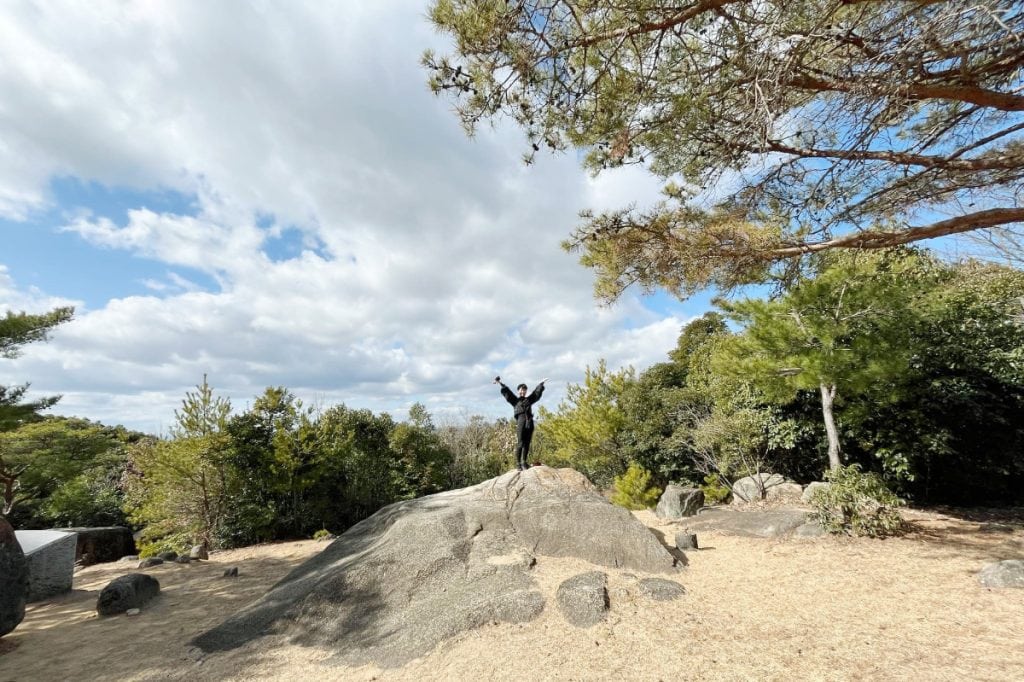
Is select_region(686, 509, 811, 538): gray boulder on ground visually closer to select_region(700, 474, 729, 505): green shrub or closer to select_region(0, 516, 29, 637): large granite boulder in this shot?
select_region(700, 474, 729, 505): green shrub

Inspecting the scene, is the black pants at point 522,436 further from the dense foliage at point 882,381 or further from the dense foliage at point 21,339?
the dense foliage at point 21,339

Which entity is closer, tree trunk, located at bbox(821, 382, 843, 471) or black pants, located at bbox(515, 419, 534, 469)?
black pants, located at bbox(515, 419, 534, 469)

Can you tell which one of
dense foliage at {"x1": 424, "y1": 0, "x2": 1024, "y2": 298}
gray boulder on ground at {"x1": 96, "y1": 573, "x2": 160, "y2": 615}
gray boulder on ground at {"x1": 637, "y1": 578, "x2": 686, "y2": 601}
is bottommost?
gray boulder on ground at {"x1": 96, "y1": 573, "x2": 160, "y2": 615}

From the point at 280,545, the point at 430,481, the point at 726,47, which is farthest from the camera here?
the point at 430,481

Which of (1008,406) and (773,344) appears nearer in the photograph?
(773,344)

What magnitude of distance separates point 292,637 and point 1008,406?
45.7ft

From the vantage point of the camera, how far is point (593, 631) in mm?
4480

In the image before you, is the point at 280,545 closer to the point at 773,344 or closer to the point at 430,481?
the point at 430,481

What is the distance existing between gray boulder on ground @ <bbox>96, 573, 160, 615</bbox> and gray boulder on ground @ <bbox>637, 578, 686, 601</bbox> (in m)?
8.04

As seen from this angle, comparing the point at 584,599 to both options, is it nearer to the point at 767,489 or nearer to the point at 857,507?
the point at 857,507

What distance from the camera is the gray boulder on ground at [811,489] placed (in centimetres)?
784

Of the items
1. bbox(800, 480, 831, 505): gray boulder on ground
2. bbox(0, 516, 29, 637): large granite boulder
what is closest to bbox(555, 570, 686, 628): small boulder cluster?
bbox(800, 480, 831, 505): gray boulder on ground

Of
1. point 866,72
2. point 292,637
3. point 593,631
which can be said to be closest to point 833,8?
point 866,72

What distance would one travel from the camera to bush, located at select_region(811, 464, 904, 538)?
7.10 metres
